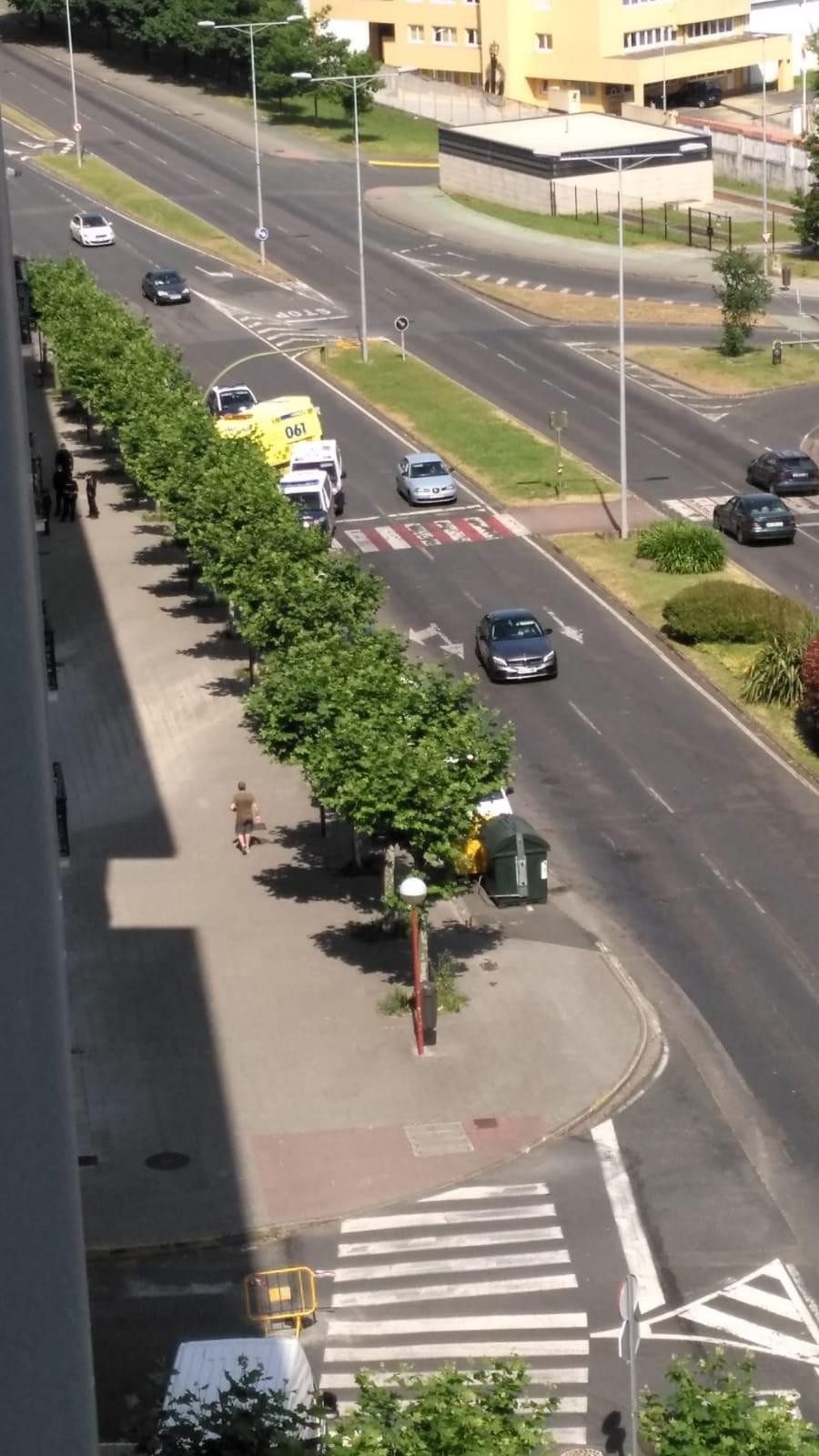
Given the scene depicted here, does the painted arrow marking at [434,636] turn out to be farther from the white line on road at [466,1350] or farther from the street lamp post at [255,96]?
the street lamp post at [255,96]

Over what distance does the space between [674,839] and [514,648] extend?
963 centimetres

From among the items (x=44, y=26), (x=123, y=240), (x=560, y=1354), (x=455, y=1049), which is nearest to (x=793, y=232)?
(x=123, y=240)

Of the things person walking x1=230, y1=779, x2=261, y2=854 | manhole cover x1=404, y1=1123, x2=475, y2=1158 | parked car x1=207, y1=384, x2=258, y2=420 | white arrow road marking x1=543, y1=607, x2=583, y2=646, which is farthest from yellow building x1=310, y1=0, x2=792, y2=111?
manhole cover x1=404, y1=1123, x2=475, y2=1158

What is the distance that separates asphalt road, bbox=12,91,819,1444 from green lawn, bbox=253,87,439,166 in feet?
135

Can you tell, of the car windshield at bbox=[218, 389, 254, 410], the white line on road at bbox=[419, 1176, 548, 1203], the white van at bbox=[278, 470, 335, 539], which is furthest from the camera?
the car windshield at bbox=[218, 389, 254, 410]

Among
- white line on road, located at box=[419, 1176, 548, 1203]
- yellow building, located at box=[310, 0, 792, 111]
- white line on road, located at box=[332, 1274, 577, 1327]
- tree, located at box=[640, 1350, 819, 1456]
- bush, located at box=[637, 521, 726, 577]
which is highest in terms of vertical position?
yellow building, located at box=[310, 0, 792, 111]

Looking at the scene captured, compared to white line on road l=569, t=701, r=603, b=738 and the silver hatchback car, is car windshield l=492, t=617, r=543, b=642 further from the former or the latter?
the silver hatchback car

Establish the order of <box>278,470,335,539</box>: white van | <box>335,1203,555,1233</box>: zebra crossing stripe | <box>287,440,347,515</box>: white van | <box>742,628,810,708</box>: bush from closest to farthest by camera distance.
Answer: <box>335,1203,555,1233</box>: zebra crossing stripe
<box>742,628,810,708</box>: bush
<box>278,470,335,539</box>: white van
<box>287,440,347,515</box>: white van

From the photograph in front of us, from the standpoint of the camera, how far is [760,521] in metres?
57.3

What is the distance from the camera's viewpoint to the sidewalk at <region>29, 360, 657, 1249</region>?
91.7ft

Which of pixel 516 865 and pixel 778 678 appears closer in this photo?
pixel 516 865

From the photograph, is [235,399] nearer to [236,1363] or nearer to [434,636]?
[434,636]

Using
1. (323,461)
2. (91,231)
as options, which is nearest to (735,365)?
(323,461)

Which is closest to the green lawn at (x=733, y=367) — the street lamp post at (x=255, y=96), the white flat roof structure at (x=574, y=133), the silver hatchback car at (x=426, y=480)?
the silver hatchback car at (x=426, y=480)
